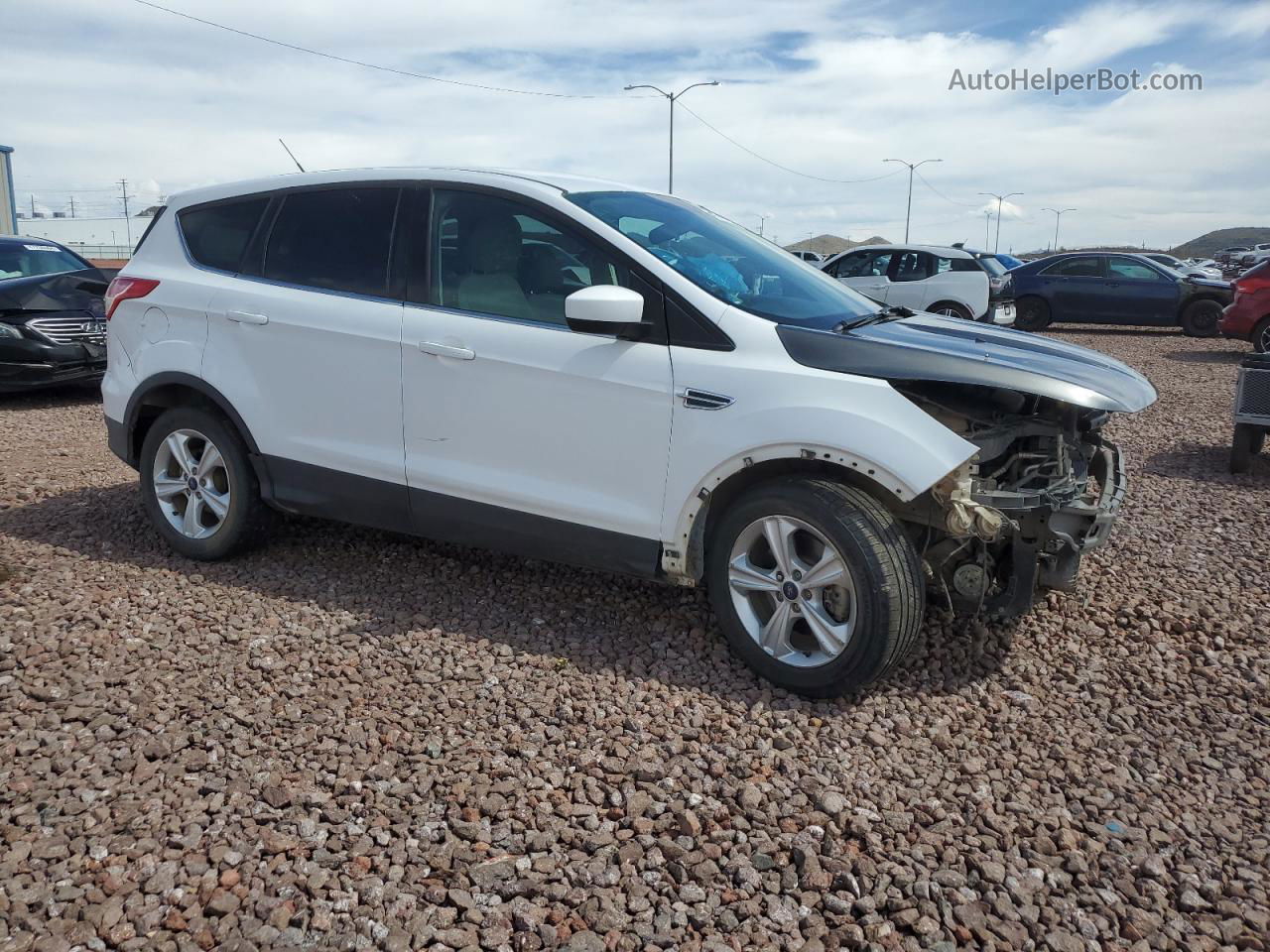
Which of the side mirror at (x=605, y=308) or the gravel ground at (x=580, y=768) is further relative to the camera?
the side mirror at (x=605, y=308)

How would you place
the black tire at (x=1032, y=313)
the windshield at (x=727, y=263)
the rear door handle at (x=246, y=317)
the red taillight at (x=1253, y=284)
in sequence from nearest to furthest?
the windshield at (x=727, y=263) → the rear door handle at (x=246, y=317) → the red taillight at (x=1253, y=284) → the black tire at (x=1032, y=313)

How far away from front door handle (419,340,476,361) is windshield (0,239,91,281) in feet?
25.5

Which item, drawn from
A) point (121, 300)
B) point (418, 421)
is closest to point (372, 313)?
point (418, 421)

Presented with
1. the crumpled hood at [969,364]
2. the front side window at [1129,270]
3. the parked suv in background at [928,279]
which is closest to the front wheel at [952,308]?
the parked suv in background at [928,279]

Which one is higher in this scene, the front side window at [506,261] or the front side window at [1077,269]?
the front side window at [1077,269]

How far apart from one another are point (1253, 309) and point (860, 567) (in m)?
12.9

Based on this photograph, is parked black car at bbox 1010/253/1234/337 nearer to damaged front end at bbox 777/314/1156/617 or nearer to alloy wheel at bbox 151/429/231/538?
damaged front end at bbox 777/314/1156/617

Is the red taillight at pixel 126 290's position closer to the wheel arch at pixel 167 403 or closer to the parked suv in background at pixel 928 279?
the wheel arch at pixel 167 403

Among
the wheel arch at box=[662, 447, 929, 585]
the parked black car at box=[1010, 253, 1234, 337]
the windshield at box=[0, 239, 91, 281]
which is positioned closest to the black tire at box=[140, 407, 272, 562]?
the wheel arch at box=[662, 447, 929, 585]

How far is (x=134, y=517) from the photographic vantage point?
5902 millimetres

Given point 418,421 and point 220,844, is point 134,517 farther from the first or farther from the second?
point 220,844

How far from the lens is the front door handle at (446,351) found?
4250 mm

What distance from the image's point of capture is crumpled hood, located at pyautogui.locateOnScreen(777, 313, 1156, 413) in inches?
141

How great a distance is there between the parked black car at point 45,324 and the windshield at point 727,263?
7.29 metres
